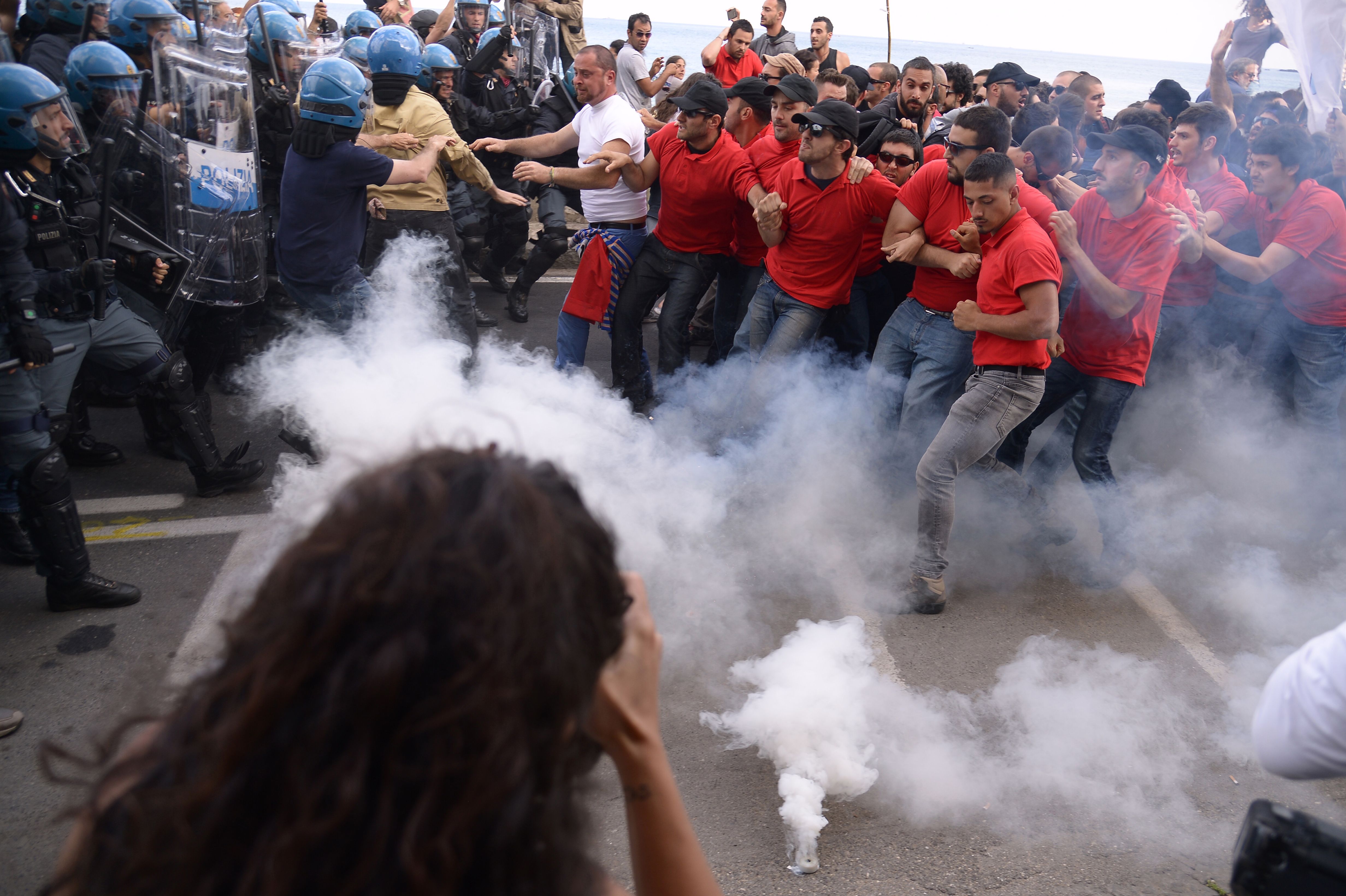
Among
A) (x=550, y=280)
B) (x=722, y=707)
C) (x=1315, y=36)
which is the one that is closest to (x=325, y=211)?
(x=722, y=707)

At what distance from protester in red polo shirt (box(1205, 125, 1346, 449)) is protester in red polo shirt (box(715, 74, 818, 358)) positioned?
6.87ft

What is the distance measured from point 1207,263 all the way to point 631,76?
5725 millimetres

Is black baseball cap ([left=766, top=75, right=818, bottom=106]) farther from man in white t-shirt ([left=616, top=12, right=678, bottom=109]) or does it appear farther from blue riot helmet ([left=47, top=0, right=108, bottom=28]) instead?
man in white t-shirt ([left=616, top=12, right=678, bottom=109])

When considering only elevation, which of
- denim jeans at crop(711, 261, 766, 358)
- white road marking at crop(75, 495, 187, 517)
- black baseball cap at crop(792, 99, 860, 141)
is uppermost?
black baseball cap at crop(792, 99, 860, 141)

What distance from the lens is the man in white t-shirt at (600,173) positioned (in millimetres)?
4934

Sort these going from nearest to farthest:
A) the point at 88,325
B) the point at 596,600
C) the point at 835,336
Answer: the point at 596,600
the point at 88,325
the point at 835,336

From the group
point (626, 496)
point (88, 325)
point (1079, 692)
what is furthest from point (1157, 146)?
point (88, 325)

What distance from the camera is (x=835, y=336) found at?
5.04 m

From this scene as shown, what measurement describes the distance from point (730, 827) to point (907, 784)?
0.54 m

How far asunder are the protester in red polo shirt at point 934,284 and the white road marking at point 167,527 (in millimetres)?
2975

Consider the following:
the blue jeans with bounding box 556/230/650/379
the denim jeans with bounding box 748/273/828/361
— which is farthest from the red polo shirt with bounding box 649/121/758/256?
the denim jeans with bounding box 748/273/828/361

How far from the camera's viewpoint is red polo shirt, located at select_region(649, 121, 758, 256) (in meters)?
4.86

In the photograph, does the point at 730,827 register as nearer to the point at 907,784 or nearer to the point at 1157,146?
the point at 907,784

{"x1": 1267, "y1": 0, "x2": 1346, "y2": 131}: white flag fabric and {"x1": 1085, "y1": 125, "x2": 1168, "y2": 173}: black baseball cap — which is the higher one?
{"x1": 1267, "y1": 0, "x2": 1346, "y2": 131}: white flag fabric
